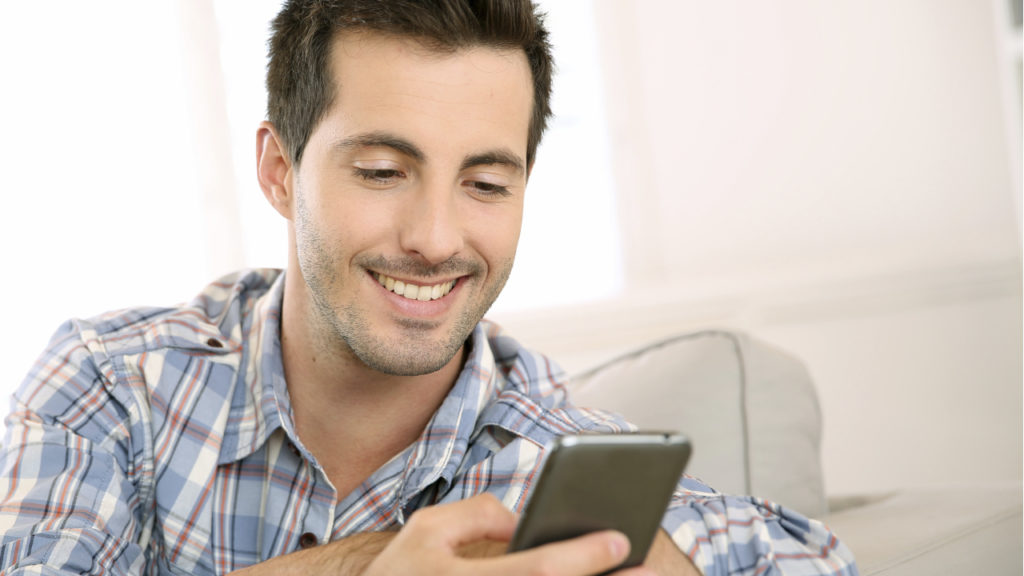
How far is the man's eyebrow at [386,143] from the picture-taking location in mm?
1320

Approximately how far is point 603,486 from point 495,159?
633 mm

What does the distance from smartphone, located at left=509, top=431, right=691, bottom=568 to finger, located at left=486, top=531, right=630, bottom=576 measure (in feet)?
0.04

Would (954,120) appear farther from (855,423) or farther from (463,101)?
(463,101)

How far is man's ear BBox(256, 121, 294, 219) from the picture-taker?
157cm

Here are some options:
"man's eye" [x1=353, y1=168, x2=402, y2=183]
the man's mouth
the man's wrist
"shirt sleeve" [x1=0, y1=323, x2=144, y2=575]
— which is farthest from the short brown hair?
the man's wrist

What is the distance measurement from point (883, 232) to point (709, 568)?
2.60m

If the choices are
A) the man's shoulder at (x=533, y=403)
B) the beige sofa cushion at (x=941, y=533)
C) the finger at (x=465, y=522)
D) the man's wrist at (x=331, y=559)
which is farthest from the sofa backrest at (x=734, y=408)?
the finger at (x=465, y=522)

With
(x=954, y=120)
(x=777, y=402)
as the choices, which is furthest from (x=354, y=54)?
(x=954, y=120)

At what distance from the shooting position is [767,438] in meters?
1.69

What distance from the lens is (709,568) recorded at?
3.73 ft

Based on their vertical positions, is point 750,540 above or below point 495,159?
below

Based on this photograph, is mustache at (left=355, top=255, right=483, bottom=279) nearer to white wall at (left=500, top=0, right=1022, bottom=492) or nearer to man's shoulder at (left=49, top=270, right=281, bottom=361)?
man's shoulder at (left=49, top=270, right=281, bottom=361)

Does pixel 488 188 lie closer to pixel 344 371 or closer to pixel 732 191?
pixel 344 371

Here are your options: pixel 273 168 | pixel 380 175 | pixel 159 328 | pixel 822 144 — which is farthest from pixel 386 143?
pixel 822 144
